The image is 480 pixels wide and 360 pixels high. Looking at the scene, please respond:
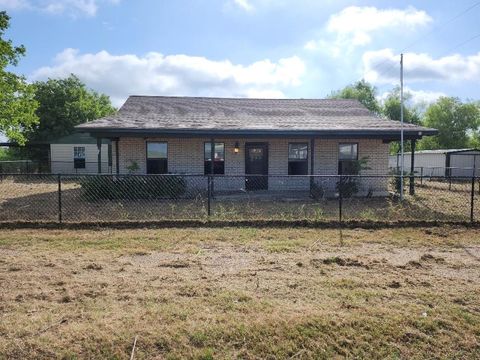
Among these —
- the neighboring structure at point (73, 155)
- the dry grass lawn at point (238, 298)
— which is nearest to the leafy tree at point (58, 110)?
the neighboring structure at point (73, 155)

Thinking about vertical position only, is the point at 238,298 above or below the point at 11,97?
below

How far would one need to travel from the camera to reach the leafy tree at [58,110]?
34.2 m

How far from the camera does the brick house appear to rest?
1434cm

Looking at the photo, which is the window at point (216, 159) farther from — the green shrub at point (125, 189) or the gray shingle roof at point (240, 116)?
the green shrub at point (125, 189)

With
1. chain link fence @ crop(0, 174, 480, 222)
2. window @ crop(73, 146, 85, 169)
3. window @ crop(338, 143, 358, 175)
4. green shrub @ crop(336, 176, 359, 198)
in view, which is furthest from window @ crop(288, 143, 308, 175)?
window @ crop(73, 146, 85, 169)

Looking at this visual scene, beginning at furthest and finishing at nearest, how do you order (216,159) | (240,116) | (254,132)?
(240,116)
(216,159)
(254,132)

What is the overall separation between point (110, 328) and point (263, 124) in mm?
12087

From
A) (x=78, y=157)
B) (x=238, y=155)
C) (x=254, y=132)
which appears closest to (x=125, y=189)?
(x=238, y=155)

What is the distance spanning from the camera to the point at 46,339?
11.3 ft

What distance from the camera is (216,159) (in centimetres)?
1574

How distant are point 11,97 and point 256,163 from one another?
10.9 m

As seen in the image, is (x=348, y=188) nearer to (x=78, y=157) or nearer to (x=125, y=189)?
(x=125, y=189)

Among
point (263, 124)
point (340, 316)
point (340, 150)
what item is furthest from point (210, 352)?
point (340, 150)

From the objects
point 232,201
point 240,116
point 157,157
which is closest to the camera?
point 232,201
